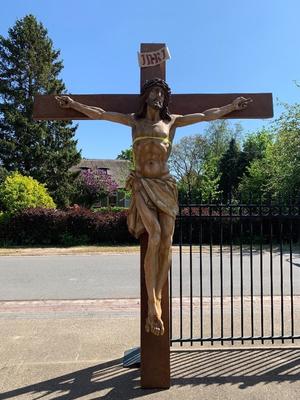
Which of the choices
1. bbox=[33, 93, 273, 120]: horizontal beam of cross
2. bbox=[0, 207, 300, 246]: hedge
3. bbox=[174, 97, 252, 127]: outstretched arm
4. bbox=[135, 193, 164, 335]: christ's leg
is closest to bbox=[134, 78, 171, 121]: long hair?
bbox=[174, 97, 252, 127]: outstretched arm

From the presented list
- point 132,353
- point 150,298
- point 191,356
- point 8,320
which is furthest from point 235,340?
point 8,320

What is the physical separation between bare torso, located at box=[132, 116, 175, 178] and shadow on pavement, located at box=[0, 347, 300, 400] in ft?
6.84

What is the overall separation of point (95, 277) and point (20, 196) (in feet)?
44.0

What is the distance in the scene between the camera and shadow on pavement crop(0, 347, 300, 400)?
4.12m

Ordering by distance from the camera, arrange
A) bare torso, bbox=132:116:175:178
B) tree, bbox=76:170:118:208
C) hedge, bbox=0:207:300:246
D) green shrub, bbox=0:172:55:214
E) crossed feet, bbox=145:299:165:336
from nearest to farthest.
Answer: crossed feet, bbox=145:299:165:336 < bare torso, bbox=132:116:175:178 < hedge, bbox=0:207:300:246 < green shrub, bbox=0:172:55:214 < tree, bbox=76:170:118:208

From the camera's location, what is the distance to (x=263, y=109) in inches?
187

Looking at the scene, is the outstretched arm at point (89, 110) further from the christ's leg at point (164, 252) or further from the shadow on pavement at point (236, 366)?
the shadow on pavement at point (236, 366)

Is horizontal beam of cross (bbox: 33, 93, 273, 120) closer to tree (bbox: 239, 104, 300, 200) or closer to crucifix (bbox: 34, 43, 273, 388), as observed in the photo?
crucifix (bbox: 34, 43, 273, 388)

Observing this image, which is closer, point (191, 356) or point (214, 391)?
point (214, 391)

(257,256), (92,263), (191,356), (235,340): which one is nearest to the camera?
(191,356)

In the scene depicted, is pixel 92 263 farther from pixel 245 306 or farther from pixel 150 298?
pixel 150 298

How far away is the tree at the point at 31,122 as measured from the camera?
34.6 m

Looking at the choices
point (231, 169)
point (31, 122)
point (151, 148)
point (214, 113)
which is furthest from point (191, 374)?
point (231, 169)

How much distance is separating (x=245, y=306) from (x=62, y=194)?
2934cm
